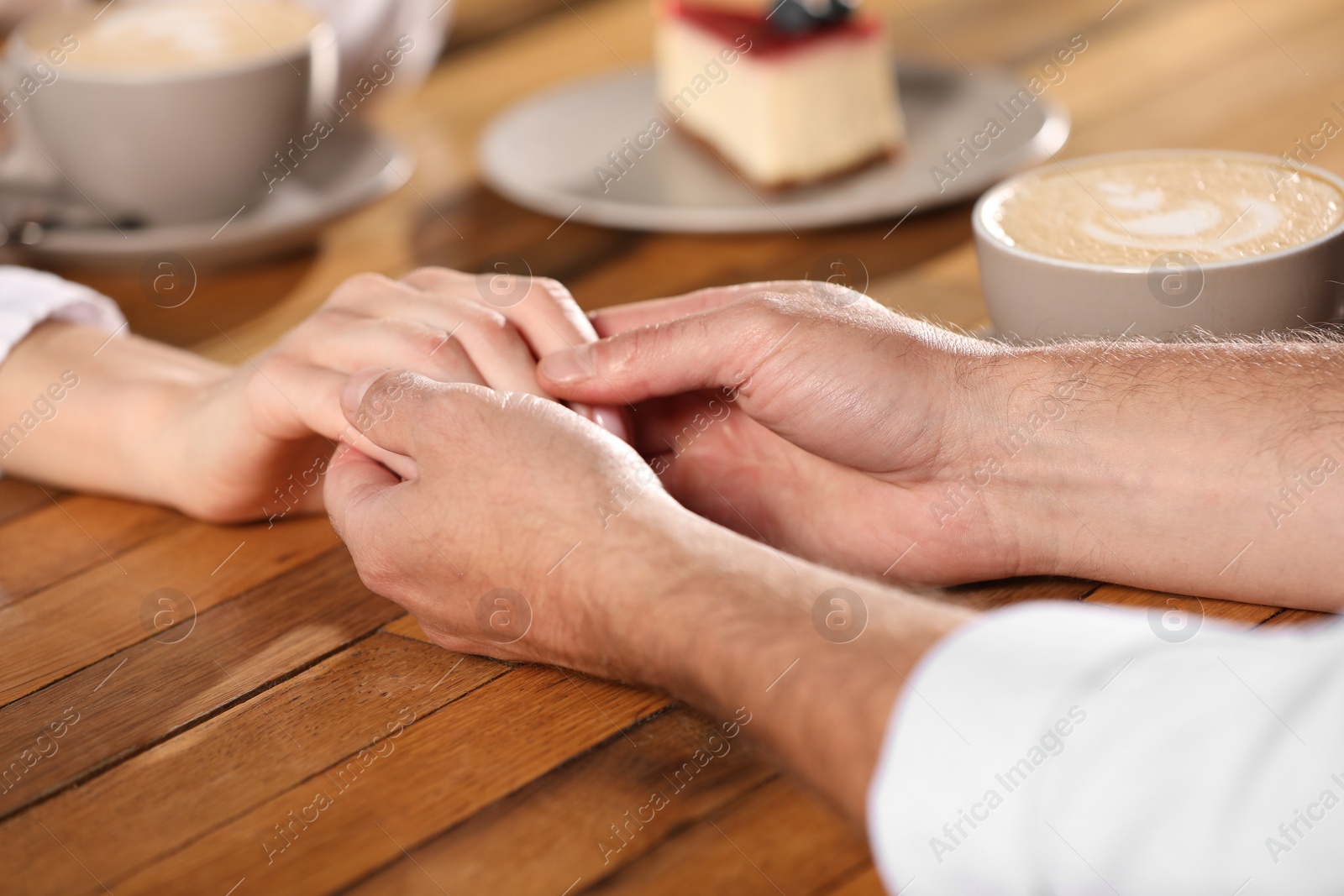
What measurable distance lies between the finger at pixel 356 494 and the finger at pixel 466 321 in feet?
0.28

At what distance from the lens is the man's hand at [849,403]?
2.34ft

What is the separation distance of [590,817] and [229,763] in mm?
186

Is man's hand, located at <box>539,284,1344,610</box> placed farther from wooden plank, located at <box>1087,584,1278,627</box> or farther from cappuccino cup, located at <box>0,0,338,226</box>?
cappuccino cup, located at <box>0,0,338,226</box>

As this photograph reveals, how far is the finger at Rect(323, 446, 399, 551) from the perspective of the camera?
69cm

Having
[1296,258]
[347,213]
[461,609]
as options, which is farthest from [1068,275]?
[347,213]

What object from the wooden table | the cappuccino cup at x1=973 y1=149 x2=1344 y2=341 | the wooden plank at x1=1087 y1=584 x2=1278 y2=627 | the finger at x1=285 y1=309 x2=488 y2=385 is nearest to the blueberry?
the wooden table

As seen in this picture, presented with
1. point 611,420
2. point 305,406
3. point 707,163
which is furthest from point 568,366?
point 707,163

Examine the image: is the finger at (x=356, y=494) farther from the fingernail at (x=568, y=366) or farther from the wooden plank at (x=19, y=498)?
the wooden plank at (x=19, y=498)

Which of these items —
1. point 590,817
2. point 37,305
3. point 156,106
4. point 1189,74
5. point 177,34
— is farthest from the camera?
point 1189,74

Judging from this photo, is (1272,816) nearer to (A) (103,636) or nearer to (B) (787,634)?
(B) (787,634)

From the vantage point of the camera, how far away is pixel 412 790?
0.59 meters

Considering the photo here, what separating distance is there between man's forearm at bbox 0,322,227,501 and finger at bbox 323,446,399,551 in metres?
0.18

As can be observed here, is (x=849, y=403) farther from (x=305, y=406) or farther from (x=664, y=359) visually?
(x=305, y=406)

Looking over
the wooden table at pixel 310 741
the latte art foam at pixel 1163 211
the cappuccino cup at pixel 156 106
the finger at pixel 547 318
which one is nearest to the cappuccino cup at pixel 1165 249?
the latte art foam at pixel 1163 211
